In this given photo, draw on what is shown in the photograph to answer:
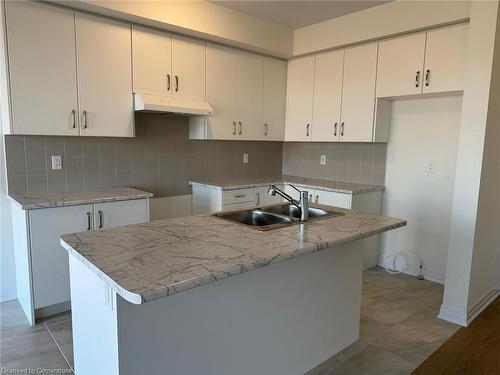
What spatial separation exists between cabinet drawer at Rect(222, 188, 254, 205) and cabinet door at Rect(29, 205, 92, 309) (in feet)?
4.28

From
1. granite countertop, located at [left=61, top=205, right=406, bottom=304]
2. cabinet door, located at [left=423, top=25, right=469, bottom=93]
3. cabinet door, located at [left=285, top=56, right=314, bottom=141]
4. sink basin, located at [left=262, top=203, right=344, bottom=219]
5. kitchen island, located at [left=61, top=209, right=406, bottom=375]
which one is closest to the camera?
granite countertop, located at [left=61, top=205, right=406, bottom=304]

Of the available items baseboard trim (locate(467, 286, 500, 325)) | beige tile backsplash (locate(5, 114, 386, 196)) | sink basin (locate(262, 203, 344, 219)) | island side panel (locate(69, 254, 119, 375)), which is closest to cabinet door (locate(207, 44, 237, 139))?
beige tile backsplash (locate(5, 114, 386, 196))

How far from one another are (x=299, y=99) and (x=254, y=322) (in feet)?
9.82

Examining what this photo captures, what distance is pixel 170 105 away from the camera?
3242 mm

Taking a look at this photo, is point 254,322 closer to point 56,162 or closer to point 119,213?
point 119,213

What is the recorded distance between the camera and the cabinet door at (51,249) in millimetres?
2609

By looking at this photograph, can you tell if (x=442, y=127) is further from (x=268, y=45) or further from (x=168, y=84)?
(x=168, y=84)

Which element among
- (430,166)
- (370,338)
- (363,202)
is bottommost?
(370,338)

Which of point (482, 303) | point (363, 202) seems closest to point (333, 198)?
point (363, 202)

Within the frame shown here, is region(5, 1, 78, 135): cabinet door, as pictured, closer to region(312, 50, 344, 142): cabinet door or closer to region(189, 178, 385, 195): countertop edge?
region(189, 178, 385, 195): countertop edge

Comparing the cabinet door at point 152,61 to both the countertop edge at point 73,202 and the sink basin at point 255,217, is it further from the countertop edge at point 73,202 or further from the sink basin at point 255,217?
the sink basin at point 255,217

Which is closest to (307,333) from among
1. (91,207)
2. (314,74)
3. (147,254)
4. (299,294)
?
(299,294)

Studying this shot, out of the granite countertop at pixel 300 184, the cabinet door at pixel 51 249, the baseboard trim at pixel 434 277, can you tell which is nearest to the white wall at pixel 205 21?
the granite countertop at pixel 300 184

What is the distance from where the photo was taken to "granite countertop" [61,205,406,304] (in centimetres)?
122
